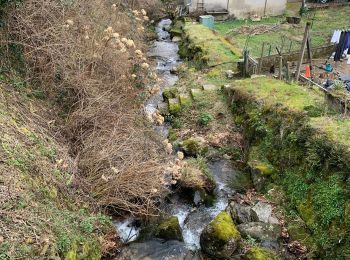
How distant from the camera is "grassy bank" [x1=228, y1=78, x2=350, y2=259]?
744cm

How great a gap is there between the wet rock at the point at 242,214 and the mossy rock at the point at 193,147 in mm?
2725

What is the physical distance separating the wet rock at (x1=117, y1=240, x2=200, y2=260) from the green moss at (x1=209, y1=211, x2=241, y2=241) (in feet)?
2.30

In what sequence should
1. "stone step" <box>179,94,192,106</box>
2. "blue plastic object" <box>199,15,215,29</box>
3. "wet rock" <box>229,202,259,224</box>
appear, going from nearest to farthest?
"wet rock" <box>229,202,259,224</box> < "stone step" <box>179,94,192,106</box> < "blue plastic object" <box>199,15,215,29</box>

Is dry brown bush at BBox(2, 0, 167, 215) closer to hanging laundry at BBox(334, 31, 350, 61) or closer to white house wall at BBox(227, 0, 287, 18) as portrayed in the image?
hanging laundry at BBox(334, 31, 350, 61)

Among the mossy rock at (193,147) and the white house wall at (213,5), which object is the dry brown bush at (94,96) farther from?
the white house wall at (213,5)

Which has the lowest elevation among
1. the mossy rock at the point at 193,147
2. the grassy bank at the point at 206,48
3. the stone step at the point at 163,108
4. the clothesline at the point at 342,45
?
the mossy rock at the point at 193,147

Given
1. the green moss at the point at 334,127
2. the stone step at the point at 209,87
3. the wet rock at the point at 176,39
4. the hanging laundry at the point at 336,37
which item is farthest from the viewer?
the wet rock at the point at 176,39

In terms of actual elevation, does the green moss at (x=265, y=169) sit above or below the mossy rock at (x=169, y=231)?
above

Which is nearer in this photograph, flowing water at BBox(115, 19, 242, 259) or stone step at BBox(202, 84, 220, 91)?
flowing water at BBox(115, 19, 242, 259)

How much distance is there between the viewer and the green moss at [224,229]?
7488 mm

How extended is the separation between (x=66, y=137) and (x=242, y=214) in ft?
15.8

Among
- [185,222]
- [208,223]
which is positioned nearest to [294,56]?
[208,223]

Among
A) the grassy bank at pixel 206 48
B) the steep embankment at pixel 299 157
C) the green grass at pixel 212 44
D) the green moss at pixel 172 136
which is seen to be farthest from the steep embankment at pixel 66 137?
the green grass at pixel 212 44

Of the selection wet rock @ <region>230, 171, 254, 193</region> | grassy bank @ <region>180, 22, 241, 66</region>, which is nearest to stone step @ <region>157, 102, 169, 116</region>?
grassy bank @ <region>180, 22, 241, 66</region>
